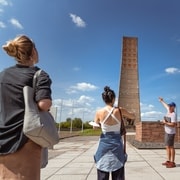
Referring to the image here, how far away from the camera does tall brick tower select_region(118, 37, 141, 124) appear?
65.2 meters

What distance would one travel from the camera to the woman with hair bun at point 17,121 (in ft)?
7.52

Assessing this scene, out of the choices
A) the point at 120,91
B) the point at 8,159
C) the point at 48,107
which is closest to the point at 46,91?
the point at 48,107

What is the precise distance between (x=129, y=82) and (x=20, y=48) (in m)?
64.3

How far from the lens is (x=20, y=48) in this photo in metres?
2.60

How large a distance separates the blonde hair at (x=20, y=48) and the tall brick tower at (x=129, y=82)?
6218cm

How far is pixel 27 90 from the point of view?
237 cm

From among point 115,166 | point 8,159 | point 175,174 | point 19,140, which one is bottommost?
point 175,174

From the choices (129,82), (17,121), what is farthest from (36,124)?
(129,82)

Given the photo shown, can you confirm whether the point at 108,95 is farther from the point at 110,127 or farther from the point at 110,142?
the point at 110,142

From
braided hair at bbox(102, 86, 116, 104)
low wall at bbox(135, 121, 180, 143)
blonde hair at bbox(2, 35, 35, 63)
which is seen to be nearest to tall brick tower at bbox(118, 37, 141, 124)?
low wall at bbox(135, 121, 180, 143)

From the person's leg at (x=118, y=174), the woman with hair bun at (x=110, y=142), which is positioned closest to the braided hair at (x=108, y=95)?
the woman with hair bun at (x=110, y=142)

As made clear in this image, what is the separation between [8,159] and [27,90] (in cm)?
54

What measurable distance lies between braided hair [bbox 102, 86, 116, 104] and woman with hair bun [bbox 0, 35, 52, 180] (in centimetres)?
201

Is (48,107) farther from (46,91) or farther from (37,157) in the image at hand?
(37,157)
